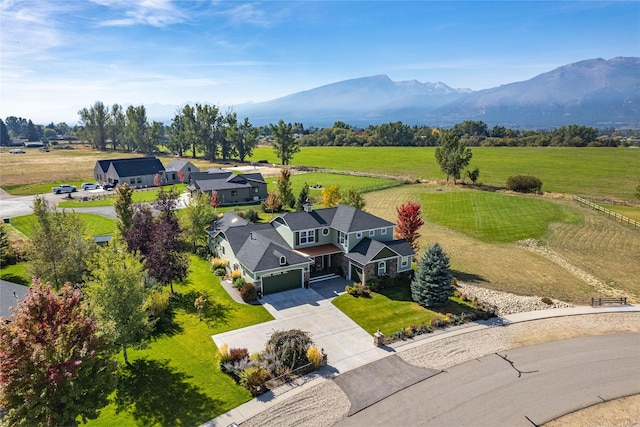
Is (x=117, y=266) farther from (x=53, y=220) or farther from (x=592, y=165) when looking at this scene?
(x=592, y=165)

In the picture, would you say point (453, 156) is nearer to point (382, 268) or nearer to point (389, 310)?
point (382, 268)

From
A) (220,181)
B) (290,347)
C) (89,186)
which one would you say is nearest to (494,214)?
(220,181)

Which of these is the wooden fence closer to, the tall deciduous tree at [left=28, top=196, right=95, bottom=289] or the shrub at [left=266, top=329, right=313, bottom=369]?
the shrub at [left=266, top=329, right=313, bottom=369]

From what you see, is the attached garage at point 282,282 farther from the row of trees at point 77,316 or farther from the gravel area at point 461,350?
the gravel area at point 461,350

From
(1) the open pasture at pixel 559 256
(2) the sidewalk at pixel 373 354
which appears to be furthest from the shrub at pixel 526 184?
(2) the sidewalk at pixel 373 354

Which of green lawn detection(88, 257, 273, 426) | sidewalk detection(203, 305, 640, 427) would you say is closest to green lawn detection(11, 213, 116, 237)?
green lawn detection(88, 257, 273, 426)

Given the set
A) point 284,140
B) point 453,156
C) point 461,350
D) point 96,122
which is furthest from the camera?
point 96,122

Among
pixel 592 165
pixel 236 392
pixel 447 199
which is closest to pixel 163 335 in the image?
pixel 236 392
